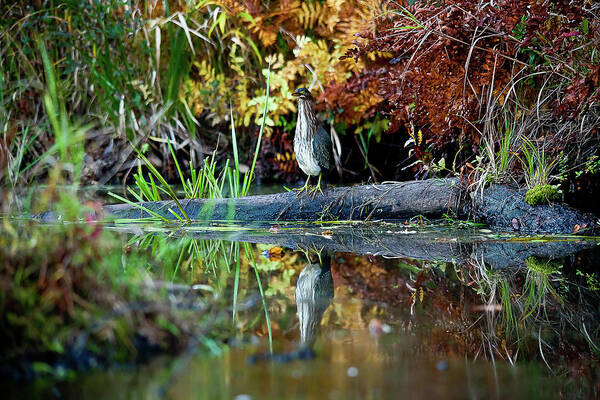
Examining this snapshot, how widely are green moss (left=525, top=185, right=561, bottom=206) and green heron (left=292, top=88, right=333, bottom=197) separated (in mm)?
1302

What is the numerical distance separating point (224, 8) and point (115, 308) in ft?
16.7

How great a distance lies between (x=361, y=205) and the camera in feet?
13.8

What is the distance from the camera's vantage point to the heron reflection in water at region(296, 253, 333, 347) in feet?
5.95

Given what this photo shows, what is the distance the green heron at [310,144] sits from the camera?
429cm

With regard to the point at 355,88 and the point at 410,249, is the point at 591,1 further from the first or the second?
the point at 355,88

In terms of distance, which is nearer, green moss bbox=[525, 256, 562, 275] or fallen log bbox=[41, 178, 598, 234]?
green moss bbox=[525, 256, 562, 275]

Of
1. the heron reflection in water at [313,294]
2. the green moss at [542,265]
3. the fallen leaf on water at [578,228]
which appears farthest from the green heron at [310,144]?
the green moss at [542,265]

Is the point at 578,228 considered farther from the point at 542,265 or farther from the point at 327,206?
the point at 327,206

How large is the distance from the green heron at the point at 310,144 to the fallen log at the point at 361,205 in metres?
0.15

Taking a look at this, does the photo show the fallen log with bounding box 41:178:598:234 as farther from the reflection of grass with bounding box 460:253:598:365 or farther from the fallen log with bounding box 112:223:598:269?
the reflection of grass with bounding box 460:253:598:365

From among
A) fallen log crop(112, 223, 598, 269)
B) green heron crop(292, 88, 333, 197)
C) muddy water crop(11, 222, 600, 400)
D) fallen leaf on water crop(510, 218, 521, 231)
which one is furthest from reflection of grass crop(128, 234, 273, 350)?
fallen leaf on water crop(510, 218, 521, 231)

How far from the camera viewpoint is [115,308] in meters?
1.59

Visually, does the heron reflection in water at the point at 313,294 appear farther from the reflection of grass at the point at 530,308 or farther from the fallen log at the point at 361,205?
the fallen log at the point at 361,205

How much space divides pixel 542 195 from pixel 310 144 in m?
1.51
